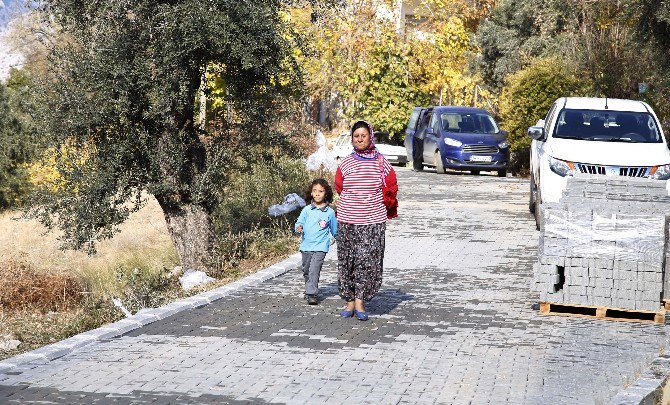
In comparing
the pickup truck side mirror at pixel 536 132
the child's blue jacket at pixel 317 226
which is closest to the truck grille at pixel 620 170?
the pickup truck side mirror at pixel 536 132

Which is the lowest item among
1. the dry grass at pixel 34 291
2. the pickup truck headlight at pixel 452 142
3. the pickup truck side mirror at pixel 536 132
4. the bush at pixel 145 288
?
the dry grass at pixel 34 291

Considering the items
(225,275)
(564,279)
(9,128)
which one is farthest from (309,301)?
(9,128)

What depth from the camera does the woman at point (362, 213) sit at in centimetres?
1027

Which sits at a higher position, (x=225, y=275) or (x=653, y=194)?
(x=653, y=194)

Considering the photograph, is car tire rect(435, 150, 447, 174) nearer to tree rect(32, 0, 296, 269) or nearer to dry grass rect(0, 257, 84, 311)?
tree rect(32, 0, 296, 269)

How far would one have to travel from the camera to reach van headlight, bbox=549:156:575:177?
15805 millimetres

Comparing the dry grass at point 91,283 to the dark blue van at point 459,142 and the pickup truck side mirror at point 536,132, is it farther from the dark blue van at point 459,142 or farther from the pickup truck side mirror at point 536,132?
the dark blue van at point 459,142

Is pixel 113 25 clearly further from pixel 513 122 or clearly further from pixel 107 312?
pixel 513 122

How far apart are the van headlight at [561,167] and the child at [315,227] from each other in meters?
5.66

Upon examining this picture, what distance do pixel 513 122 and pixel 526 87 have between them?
3.35 feet

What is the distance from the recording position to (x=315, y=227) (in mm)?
11086

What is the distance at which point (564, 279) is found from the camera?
10.8 metres

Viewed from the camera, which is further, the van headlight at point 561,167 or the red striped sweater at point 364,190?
the van headlight at point 561,167

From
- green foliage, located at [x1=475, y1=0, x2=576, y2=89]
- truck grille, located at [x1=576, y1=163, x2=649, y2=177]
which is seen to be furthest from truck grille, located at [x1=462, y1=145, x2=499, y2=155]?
truck grille, located at [x1=576, y1=163, x2=649, y2=177]
